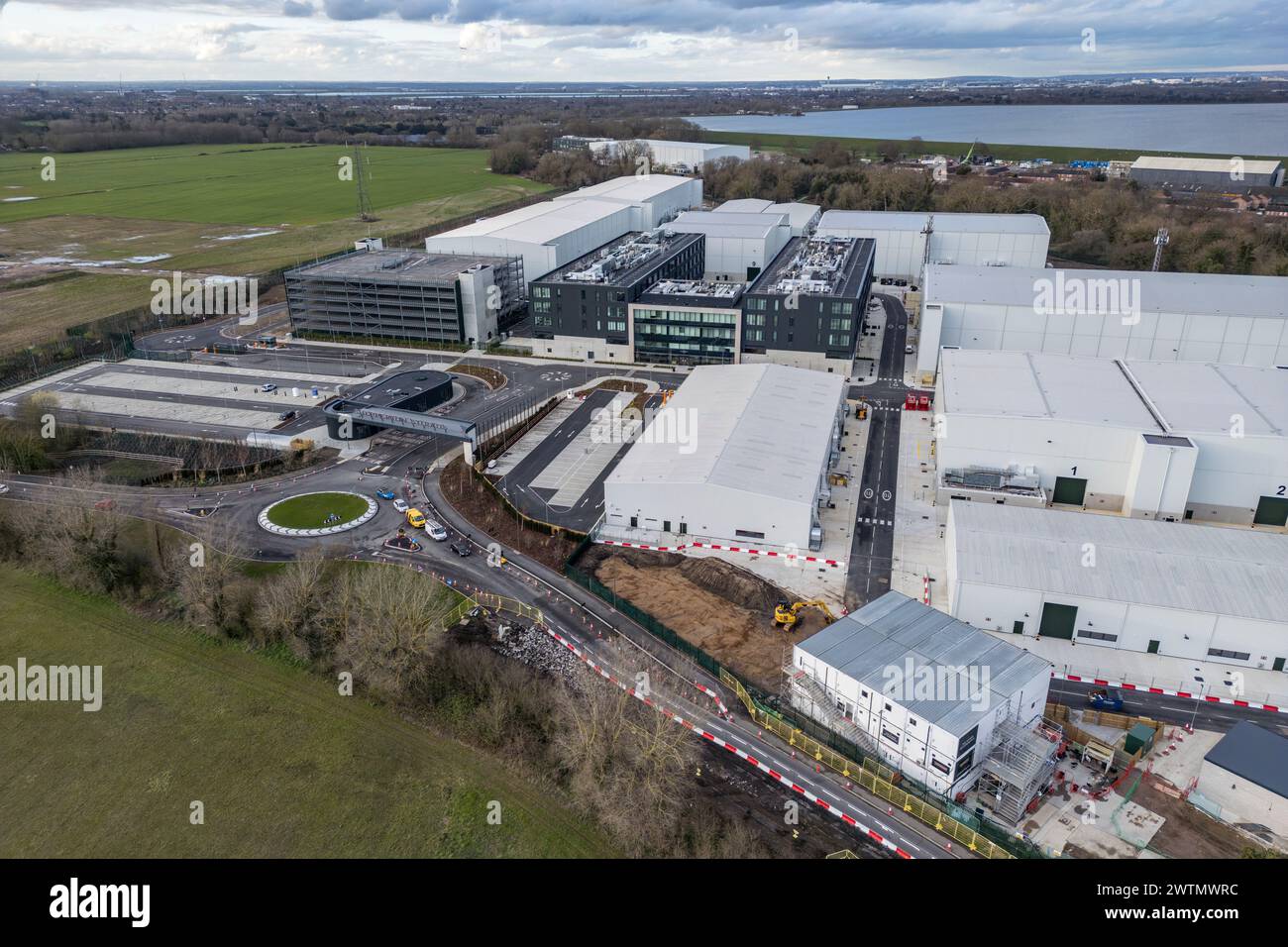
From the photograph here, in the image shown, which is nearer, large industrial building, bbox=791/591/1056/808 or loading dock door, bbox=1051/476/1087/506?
large industrial building, bbox=791/591/1056/808

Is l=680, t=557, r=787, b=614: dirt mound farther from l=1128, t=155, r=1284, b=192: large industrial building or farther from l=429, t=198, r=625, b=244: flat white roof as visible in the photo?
l=1128, t=155, r=1284, b=192: large industrial building

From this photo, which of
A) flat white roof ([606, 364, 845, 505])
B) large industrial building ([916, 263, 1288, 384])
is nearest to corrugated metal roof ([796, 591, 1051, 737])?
flat white roof ([606, 364, 845, 505])

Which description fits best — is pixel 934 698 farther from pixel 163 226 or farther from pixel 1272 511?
pixel 163 226

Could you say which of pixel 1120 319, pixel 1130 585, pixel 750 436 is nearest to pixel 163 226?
pixel 750 436

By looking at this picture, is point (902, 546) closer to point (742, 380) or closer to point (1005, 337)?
point (742, 380)

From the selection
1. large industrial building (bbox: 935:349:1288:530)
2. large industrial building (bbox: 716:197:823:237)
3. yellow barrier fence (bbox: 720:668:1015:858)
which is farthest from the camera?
large industrial building (bbox: 716:197:823:237)
